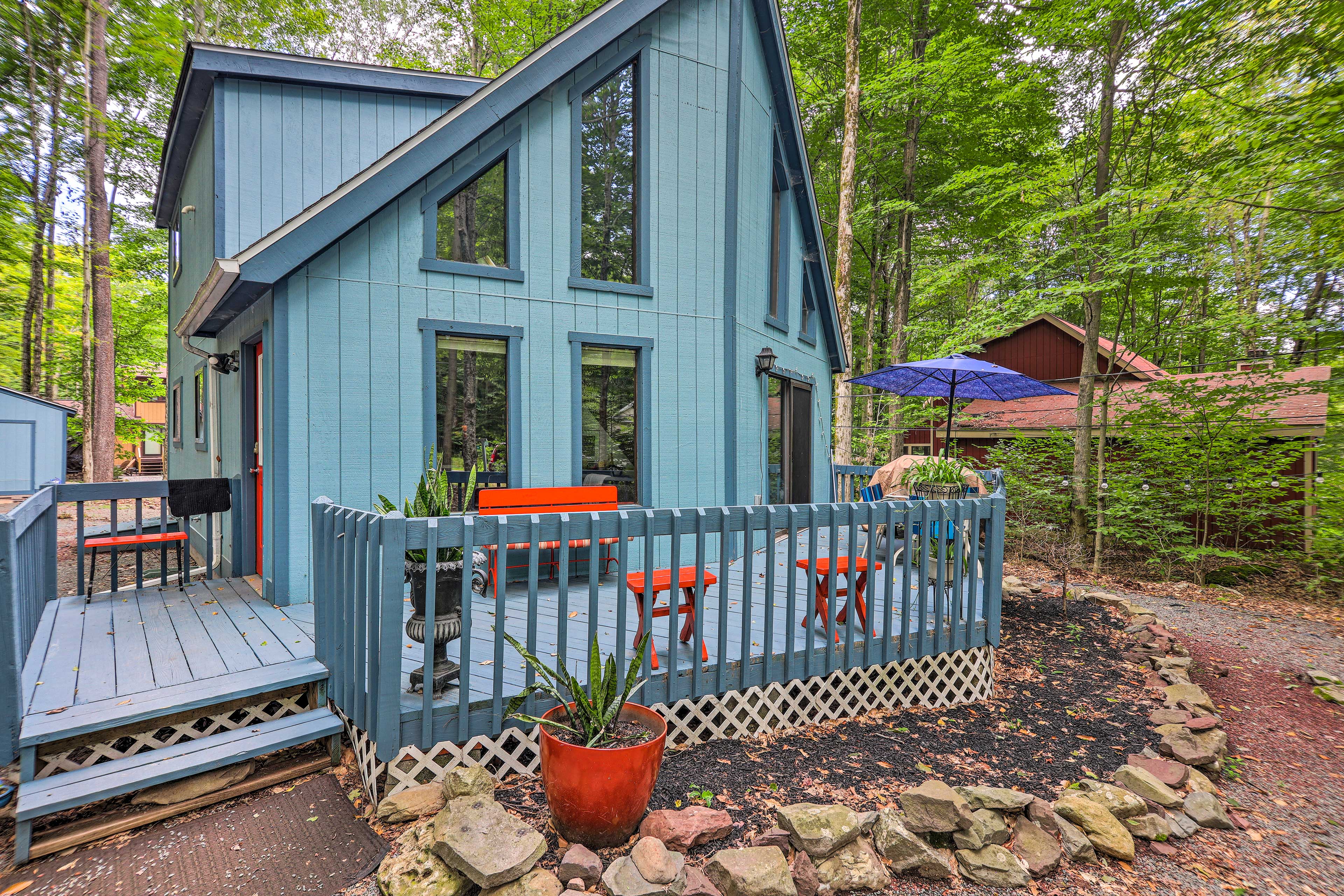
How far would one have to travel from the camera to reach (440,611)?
2.87 m

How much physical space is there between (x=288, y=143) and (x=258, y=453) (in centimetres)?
355

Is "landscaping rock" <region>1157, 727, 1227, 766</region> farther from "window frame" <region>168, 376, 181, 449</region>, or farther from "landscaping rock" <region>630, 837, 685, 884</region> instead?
"window frame" <region>168, 376, 181, 449</region>

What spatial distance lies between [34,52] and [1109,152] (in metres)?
19.1

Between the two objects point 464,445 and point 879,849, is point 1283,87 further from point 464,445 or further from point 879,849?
point 464,445

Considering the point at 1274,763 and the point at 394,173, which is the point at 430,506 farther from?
the point at 1274,763

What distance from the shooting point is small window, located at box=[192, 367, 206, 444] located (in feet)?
24.2

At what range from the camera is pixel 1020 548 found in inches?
427

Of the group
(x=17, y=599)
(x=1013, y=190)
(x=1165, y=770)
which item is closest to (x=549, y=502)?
(x=17, y=599)

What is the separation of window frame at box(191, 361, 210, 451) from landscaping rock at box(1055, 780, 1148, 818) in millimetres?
8777

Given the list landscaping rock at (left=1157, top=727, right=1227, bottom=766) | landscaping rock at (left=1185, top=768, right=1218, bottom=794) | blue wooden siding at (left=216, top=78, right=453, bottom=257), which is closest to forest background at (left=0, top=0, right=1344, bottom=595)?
landscaping rock at (left=1157, top=727, right=1227, bottom=766)

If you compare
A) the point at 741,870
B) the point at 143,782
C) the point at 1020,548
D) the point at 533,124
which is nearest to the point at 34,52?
the point at 533,124

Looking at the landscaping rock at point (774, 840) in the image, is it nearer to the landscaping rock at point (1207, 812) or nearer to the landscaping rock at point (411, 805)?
the landscaping rock at point (411, 805)

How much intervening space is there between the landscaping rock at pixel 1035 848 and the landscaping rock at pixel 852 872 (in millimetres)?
632

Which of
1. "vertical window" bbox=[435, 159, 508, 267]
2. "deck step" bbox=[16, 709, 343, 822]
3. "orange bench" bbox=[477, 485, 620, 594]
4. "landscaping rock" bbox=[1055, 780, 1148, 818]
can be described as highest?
"vertical window" bbox=[435, 159, 508, 267]
